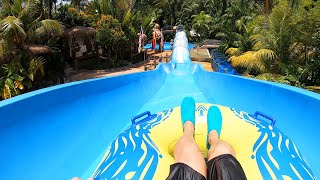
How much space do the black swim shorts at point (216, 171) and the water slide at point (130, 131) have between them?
1.54ft

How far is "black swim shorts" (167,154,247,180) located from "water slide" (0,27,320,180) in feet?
1.54

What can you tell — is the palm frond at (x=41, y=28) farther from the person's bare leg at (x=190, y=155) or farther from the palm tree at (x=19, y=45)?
the person's bare leg at (x=190, y=155)

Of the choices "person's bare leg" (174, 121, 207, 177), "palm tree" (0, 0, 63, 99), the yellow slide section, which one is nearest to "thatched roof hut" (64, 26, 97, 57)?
"palm tree" (0, 0, 63, 99)

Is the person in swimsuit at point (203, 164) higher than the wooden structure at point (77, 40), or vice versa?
the wooden structure at point (77, 40)

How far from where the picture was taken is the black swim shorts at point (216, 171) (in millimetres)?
2090

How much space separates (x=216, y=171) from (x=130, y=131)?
1403mm

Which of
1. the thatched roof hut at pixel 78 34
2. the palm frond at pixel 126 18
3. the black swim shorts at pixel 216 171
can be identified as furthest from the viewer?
the palm frond at pixel 126 18

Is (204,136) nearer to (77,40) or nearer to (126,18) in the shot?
(77,40)

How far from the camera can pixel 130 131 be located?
338 cm

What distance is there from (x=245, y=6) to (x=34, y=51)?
1521 cm

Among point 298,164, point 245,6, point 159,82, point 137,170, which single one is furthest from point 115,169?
point 245,6

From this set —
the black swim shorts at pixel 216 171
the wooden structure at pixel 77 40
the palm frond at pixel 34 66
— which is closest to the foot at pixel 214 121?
the black swim shorts at pixel 216 171

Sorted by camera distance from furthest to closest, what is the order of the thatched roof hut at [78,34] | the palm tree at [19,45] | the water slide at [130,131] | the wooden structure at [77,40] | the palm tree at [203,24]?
1. the palm tree at [203,24]
2. the wooden structure at [77,40]
3. the thatched roof hut at [78,34]
4. the palm tree at [19,45]
5. the water slide at [130,131]

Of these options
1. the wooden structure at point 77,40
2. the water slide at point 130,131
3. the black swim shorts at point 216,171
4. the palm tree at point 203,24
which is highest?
the palm tree at point 203,24
